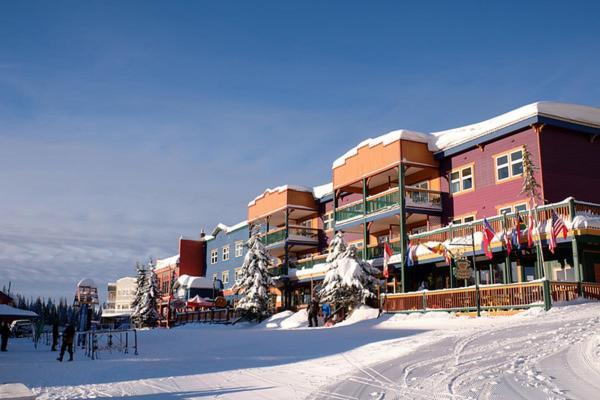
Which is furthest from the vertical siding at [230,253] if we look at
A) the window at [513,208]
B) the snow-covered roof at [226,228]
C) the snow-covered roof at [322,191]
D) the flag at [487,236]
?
the flag at [487,236]

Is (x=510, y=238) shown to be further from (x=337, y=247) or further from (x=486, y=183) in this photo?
(x=337, y=247)

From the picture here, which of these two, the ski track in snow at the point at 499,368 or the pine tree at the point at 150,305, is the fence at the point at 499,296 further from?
the pine tree at the point at 150,305

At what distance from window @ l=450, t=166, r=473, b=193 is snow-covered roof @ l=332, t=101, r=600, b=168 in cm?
136

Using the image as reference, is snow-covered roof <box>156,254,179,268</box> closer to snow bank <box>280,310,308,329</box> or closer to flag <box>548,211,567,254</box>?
snow bank <box>280,310,308,329</box>

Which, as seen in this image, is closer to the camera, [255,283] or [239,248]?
[255,283]

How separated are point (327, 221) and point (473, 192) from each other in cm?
1507

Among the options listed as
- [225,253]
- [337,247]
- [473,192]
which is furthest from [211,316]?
[473,192]

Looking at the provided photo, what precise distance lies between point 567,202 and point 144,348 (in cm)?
1774

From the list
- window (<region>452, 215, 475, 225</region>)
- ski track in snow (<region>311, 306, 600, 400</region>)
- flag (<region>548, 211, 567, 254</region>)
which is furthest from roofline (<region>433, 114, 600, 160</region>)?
ski track in snow (<region>311, 306, 600, 400</region>)

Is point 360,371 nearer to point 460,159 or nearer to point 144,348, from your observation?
point 144,348

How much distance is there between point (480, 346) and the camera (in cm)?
1602

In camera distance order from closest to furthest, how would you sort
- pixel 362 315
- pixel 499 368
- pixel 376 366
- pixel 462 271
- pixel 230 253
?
pixel 499 368 < pixel 376 366 < pixel 462 271 < pixel 362 315 < pixel 230 253

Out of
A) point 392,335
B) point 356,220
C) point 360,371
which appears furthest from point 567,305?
point 356,220

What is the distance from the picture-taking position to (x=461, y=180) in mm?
31922
